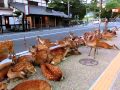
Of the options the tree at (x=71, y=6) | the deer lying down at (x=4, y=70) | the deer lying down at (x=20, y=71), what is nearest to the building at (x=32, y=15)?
the tree at (x=71, y=6)

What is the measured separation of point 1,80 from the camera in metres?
5.42

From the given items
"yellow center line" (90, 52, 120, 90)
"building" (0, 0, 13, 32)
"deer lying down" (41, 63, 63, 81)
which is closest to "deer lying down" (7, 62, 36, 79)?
"deer lying down" (41, 63, 63, 81)

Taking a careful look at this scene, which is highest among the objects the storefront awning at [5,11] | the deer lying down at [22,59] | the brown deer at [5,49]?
the storefront awning at [5,11]

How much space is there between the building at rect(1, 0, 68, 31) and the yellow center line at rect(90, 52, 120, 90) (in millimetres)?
28516

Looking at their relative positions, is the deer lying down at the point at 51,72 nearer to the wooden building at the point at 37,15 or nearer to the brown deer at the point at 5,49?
the brown deer at the point at 5,49

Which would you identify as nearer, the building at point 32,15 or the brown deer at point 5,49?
the brown deer at point 5,49

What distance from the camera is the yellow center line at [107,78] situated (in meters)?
5.33

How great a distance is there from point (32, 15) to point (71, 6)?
86.3 feet

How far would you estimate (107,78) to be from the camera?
599 cm

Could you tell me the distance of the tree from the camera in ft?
203

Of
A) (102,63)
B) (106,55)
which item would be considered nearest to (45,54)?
(102,63)

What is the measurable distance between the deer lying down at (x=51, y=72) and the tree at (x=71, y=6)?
55767 millimetres

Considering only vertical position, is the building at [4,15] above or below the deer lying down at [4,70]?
above

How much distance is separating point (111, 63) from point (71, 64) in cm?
139
